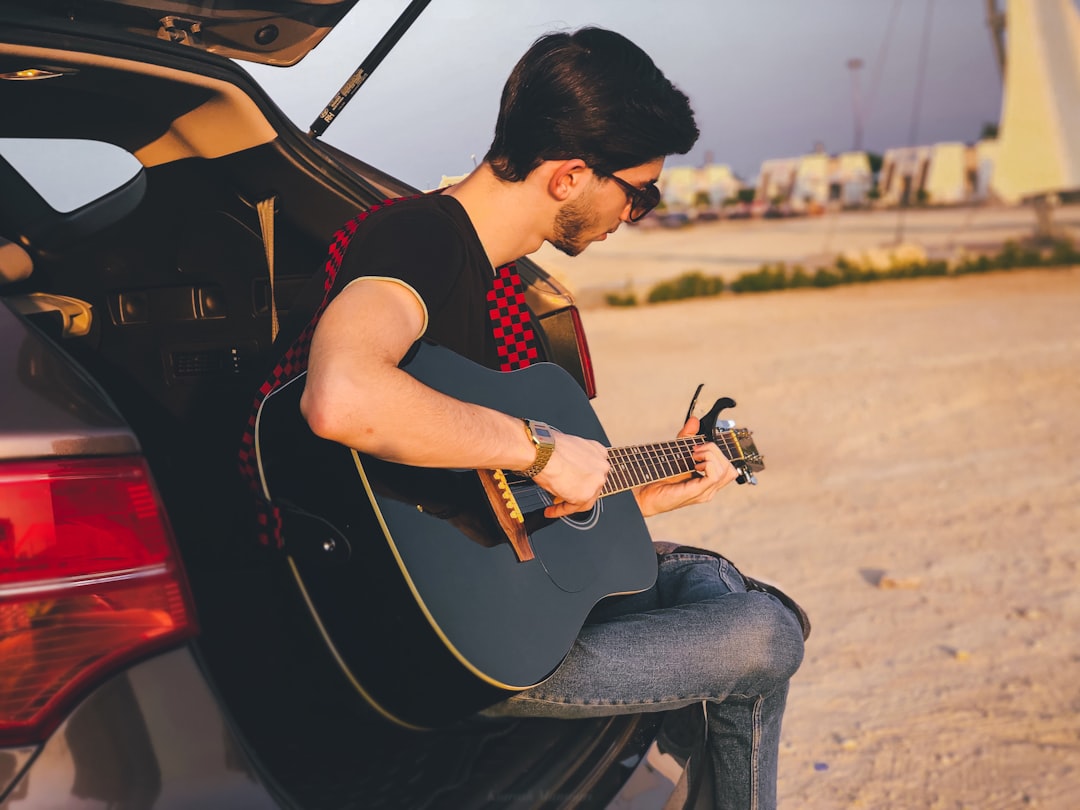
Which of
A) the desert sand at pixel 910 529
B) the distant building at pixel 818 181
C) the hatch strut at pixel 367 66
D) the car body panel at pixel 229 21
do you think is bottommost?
the distant building at pixel 818 181

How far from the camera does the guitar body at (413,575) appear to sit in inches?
61.8

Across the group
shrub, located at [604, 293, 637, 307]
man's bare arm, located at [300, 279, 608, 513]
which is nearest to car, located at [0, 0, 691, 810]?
man's bare arm, located at [300, 279, 608, 513]

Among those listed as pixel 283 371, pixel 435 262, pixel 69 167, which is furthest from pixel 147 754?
pixel 69 167

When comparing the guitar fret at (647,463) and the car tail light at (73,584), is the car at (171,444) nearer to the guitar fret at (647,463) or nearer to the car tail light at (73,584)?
the car tail light at (73,584)

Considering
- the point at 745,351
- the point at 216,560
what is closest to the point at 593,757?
the point at 216,560

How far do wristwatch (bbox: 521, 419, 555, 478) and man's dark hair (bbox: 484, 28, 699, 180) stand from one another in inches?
20.8

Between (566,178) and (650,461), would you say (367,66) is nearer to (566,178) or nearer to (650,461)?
(566,178)

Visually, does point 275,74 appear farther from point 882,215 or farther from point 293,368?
point 882,215

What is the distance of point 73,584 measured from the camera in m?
1.14

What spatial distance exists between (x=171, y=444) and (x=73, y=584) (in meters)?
1.51

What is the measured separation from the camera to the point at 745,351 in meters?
10.2

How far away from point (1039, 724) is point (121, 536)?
2.81 meters

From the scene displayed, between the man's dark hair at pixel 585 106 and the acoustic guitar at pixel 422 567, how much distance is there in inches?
18.2

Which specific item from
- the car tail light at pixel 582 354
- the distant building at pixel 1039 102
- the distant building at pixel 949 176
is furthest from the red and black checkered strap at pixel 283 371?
the distant building at pixel 949 176
